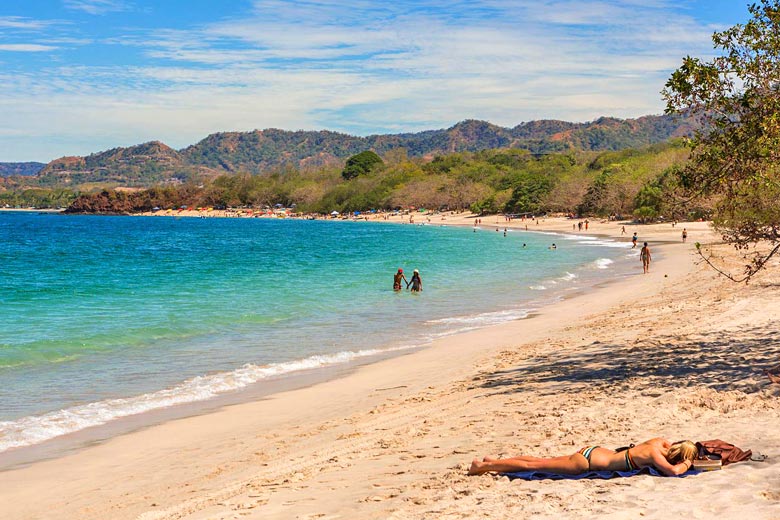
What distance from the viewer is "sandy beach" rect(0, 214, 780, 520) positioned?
6000 mm

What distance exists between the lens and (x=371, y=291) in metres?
29.8

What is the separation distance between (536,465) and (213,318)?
1719cm

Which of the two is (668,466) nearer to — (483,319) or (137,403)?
(137,403)

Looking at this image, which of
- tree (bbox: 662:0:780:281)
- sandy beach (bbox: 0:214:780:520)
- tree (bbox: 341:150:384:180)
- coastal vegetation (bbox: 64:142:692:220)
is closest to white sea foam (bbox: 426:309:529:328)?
sandy beach (bbox: 0:214:780:520)

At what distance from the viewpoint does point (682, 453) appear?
6301 millimetres

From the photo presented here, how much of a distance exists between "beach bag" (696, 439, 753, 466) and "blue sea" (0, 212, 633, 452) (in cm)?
824

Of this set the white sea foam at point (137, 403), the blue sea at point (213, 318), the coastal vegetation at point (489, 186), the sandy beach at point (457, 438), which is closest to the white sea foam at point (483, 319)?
the blue sea at point (213, 318)

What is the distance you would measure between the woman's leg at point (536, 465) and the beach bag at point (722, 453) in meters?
1.02

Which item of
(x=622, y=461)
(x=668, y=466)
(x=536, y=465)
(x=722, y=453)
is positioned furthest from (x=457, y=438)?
(x=722, y=453)

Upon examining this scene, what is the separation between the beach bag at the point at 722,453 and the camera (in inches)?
251

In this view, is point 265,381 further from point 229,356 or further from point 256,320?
point 256,320

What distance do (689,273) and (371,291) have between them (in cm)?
1255

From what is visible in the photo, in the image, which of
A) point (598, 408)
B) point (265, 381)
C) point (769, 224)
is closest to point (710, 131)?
point (769, 224)

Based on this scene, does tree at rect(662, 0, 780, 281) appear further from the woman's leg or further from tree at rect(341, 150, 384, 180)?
tree at rect(341, 150, 384, 180)
